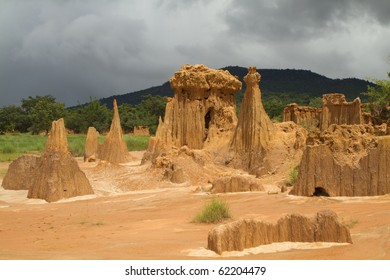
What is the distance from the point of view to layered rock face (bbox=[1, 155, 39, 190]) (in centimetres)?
1803

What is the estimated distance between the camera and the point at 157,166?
19.6m

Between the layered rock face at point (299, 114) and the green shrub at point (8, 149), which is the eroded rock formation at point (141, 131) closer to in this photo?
the green shrub at point (8, 149)

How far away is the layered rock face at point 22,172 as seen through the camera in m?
18.0

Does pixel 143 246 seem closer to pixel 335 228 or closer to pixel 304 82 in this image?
pixel 335 228

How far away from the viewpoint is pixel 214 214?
386 inches

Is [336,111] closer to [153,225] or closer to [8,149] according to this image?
[153,225]

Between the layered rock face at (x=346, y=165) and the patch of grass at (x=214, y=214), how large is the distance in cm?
282

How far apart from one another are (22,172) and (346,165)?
39.0 feet

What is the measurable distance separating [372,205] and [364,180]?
1491mm

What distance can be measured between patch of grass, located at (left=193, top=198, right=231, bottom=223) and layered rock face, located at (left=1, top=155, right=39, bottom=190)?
32.8ft

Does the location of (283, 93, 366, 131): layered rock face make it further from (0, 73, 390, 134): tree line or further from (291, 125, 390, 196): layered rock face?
(0, 73, 390, 134): tree line

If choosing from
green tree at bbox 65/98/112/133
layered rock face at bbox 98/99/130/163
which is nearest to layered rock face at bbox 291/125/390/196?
layered rock face at bbox 98/99/130/163

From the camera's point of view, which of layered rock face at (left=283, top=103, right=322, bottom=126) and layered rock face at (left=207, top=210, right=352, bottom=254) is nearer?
layered rock face at (left=207, top=210, right=352, bottom=254)

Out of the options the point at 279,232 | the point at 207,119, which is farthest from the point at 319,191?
the point at 207,119
